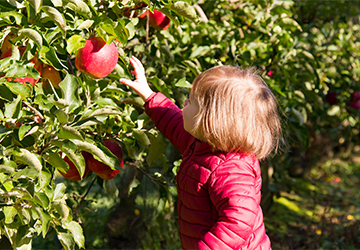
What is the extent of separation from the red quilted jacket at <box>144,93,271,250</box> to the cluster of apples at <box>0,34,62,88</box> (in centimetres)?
35

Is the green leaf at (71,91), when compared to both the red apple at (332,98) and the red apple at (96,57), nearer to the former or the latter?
the red apple at (96,57)

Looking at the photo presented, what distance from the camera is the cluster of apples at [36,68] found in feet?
3.82

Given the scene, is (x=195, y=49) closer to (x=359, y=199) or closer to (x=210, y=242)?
(x=210, y=242)

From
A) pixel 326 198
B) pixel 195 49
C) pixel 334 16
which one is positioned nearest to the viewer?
pixel 195 49

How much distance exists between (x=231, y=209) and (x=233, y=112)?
280 mm

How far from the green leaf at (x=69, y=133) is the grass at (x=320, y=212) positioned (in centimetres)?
250

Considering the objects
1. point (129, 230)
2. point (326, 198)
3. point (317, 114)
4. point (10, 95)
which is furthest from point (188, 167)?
point (326, 198)

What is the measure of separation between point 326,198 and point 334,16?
1938 mm

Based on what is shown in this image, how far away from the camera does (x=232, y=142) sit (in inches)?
49.9

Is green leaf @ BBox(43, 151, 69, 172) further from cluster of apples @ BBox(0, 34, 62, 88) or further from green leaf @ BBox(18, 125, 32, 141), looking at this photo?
cluster of apples @ BBox(0, 34, 62, 88)

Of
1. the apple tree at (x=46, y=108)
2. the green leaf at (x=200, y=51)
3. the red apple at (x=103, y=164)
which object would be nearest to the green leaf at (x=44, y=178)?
the apple tree at (x=46, y=108)

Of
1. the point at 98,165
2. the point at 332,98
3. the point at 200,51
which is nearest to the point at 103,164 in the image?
the point at 98,165

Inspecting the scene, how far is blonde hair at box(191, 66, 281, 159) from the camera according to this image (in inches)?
49.1

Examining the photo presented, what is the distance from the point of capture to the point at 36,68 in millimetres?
1230
